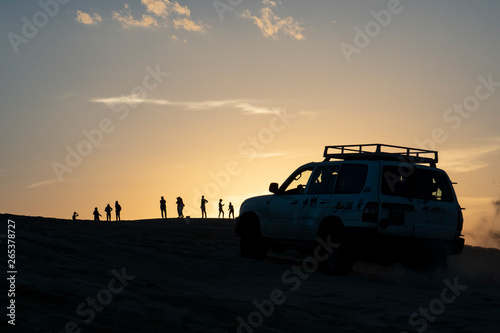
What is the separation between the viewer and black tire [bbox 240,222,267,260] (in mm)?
14102

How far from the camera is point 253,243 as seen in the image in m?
14.2

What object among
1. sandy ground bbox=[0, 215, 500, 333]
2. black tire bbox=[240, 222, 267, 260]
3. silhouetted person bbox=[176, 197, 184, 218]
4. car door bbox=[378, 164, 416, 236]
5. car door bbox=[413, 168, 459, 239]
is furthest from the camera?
silhouetted person bbox=[176, 197, 184, 218]

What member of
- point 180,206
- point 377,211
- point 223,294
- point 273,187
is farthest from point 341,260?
point 180,206

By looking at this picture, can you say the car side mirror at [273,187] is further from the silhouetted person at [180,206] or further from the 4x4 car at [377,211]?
the silhouetted person at [180,206]

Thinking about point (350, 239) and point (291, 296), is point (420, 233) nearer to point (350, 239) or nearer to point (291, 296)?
point (350, 239)

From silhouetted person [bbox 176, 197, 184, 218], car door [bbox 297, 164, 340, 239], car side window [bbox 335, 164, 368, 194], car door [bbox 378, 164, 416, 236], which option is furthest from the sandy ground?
silhouetted person [bbox 176, 197, 184, 218]

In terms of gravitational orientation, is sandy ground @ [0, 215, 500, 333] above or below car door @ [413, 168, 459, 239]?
below

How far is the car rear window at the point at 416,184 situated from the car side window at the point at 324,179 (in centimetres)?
114

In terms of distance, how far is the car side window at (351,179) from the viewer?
38.1 feet

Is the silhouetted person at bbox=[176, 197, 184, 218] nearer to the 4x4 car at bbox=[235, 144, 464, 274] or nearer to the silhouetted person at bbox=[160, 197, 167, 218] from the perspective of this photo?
the silhouetted person at bbox=[160, 197, 167, 218]

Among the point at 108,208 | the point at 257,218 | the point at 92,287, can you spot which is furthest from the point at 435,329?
the point at 108,208

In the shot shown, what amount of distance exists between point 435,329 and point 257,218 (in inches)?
296

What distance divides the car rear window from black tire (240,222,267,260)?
355 centimetres

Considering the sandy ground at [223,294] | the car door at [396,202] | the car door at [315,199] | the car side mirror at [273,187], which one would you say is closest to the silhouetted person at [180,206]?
the sandy ground at [223,294]
